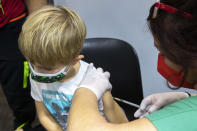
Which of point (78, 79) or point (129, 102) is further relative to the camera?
point (129, 102)

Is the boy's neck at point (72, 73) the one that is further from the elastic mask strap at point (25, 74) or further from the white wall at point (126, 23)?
the white wall at point (126, 23)

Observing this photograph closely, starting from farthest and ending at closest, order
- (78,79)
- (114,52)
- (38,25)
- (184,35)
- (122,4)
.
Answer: (122,4) → (114,52) → (78,79) → (38,25) → (184,35)

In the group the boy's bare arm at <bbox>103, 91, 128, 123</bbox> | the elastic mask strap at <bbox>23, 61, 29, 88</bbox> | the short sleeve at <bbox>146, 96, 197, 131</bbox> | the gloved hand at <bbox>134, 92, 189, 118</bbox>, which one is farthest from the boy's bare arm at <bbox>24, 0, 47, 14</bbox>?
the short sleeve at <bbox>146, 96, 197, 131</bbox>

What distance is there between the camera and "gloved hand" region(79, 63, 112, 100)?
795mm

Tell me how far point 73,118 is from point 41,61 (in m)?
0.26

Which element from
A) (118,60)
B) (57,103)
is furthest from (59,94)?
(118,60)

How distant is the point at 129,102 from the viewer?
127cm

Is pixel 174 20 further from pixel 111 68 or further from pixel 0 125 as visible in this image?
pixel 0 125

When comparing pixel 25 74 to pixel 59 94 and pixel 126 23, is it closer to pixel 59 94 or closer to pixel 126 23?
pixel 59 94

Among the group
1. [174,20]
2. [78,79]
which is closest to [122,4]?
[78,79]

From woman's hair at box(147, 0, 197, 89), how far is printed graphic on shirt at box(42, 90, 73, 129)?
1.58 feet

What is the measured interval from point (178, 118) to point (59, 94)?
528 mm

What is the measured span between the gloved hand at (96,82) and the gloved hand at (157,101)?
0.66 ft

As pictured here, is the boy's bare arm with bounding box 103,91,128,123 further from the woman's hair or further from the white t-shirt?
the woman's hair
